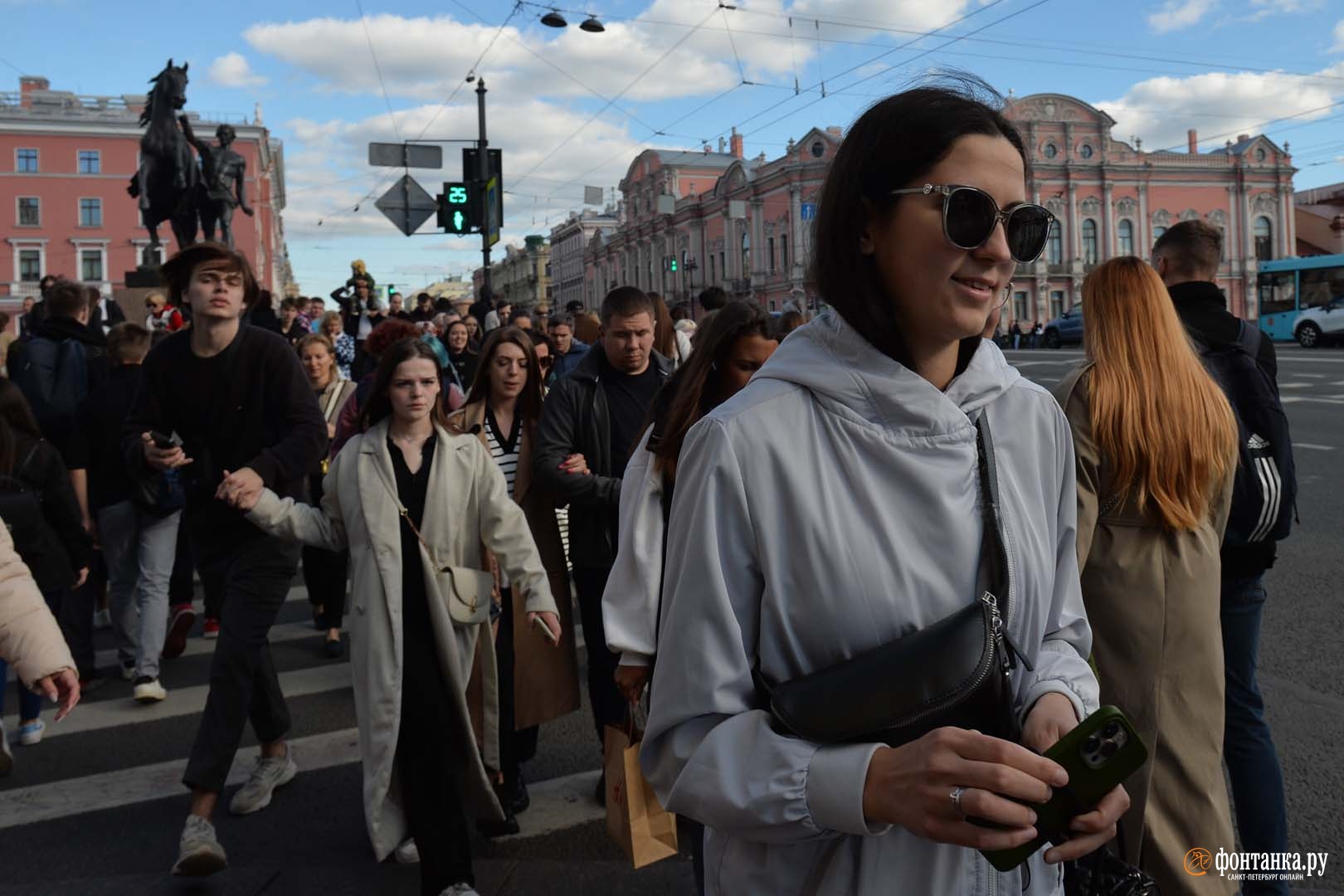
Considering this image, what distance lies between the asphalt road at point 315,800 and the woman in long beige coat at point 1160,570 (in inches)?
37.4

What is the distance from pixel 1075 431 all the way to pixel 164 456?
9.70 ft

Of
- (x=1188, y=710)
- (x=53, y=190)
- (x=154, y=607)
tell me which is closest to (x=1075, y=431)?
(x=1188, y=710)

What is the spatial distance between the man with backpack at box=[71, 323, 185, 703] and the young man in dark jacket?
2096mm

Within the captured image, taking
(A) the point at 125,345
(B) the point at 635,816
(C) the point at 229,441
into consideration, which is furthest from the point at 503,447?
(A) the point at 125,345

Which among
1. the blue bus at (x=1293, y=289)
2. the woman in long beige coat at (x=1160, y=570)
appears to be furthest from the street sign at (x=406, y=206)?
the blue bus at (x=1293, y=289)

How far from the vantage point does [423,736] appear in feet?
11.9

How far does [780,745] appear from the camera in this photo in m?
1.32

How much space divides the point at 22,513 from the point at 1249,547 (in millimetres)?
4652

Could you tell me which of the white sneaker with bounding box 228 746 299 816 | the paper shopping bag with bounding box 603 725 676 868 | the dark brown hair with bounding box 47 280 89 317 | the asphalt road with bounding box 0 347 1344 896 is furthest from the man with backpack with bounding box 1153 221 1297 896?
the dark brown hair with bounding box 47 280 89 317

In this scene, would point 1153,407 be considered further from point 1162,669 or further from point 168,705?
point 168,705

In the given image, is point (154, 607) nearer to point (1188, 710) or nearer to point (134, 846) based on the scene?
point (134, 846)

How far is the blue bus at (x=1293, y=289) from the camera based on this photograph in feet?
111

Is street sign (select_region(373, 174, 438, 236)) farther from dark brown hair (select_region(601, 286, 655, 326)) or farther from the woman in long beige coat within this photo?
the woman in long beige coat

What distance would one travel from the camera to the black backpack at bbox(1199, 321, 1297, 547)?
314cm
